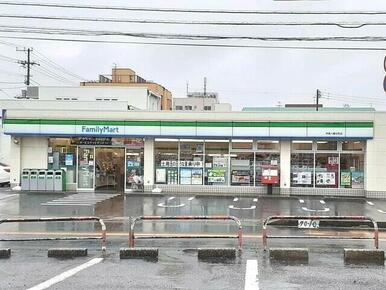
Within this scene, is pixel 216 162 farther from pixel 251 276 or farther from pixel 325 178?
pixel 251 276

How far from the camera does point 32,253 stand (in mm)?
11445

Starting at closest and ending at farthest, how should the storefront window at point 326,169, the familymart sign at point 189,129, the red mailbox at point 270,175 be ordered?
the familymart sign at point 189,129, the red mailbox at point 270,175, the storefront window at point 326,169

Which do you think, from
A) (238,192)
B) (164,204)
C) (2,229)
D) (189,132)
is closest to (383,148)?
(238,192)

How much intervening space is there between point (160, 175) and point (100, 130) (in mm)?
3753

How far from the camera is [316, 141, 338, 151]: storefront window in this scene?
87.1 ft

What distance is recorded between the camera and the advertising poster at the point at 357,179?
26.2 metres

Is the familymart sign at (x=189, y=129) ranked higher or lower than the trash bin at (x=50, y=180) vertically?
higher

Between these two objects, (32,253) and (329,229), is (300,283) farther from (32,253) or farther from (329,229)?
→ (329,229)

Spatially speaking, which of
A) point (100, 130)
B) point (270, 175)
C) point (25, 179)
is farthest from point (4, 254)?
point (270, 175)

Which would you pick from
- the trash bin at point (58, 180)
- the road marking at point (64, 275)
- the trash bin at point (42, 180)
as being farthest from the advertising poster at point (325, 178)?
the road marking at point (64, 275)

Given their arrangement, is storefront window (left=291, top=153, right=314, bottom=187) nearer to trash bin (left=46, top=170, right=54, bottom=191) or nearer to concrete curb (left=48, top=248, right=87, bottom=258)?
trash bin (left=46, top=170, right=54, bottom=191)

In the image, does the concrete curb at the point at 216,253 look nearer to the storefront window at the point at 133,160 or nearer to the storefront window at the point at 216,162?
the storefront window at the point at 216,162

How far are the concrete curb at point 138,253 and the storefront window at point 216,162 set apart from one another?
1627 cm

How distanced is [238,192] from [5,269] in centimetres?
1796
